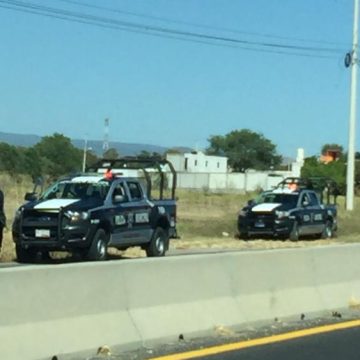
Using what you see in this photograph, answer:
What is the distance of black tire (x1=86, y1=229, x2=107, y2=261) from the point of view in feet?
61.7

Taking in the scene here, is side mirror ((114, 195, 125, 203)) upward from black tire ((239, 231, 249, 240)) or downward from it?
upward

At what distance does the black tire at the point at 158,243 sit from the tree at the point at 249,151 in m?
128

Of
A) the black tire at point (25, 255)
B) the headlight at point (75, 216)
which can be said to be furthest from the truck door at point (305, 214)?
the headlight at point (75, 216)

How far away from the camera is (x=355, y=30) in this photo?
48.9 m

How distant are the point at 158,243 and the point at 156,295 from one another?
1272cm

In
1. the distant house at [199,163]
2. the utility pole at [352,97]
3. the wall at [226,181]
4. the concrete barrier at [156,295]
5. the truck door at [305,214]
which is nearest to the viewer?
the concrete barrier at [156,295]

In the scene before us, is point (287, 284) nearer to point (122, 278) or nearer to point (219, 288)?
point (219, 288)

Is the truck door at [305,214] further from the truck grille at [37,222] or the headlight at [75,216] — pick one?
the truck grille at [37,222]

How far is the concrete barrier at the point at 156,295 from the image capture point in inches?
295

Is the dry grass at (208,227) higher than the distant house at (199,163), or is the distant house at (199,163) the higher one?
the distant house at (199,163)

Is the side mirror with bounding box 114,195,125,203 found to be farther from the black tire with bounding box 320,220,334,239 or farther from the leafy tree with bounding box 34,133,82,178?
the leafy tree with bounding box 34,133,82,178

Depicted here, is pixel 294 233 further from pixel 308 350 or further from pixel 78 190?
pixel 308 350

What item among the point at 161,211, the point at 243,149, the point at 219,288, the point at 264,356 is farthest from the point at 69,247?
the point at 243,149

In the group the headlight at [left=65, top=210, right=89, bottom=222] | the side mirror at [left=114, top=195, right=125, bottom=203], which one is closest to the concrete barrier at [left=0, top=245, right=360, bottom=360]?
the headlight at [left=65, top=210, right=89, bottom=222]
